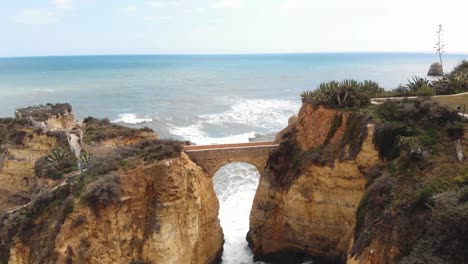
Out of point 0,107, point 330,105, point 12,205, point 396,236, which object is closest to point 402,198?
point 396,236

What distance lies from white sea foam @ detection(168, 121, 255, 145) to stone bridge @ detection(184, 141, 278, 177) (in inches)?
690

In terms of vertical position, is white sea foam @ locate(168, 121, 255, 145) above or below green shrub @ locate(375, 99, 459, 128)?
below

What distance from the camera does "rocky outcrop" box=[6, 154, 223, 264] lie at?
17.8 meters

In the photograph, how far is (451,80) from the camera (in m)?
27.1

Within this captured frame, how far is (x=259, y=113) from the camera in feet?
186

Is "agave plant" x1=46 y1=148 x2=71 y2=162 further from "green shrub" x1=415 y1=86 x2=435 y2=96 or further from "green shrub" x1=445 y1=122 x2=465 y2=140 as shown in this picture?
"green shrub" x1=415 y1=86 x2=435 y2=96

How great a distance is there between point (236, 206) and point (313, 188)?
8821 mm

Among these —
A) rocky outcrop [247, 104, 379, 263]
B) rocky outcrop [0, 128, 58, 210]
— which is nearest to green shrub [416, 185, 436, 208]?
rocky outcrop [247, 104, 379, 263]

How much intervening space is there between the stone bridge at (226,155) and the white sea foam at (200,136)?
17.5 metres

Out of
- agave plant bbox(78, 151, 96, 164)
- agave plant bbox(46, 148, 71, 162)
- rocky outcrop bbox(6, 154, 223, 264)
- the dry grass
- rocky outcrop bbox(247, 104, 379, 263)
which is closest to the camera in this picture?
rocky outcrop bbox(6, 154, 223, 264)

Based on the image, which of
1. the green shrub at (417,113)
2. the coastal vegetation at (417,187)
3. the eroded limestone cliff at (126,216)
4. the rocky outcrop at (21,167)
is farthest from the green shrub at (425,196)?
the rocky outcrop at (21,167)

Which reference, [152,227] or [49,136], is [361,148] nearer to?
[152,227]

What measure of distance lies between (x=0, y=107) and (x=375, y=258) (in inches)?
2464

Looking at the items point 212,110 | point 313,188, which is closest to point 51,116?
point 313,188
